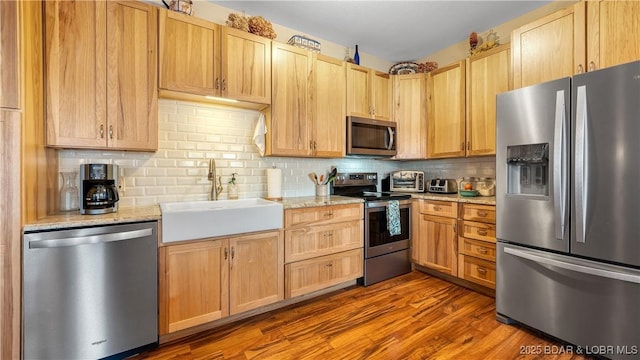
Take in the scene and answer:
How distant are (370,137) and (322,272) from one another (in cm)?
161

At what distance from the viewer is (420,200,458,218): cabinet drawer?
267cm

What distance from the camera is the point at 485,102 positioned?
2684 mm

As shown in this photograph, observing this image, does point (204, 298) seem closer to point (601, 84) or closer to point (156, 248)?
point (156, 248)

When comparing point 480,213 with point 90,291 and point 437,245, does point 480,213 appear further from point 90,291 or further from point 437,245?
point 90,291

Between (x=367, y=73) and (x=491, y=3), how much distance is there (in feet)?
4.25

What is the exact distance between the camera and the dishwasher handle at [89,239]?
1.38 meters

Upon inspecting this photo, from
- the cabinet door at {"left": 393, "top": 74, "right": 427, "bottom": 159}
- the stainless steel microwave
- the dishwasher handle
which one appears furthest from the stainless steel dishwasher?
the cabinet door at {"left": 393, "top": 74, "right": 427, "bottom": 159}

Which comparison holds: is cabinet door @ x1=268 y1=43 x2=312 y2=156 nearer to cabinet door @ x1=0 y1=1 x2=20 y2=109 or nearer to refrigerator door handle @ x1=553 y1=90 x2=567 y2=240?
cabinet door @ x1=0 y1=1 x2=20 y2=109

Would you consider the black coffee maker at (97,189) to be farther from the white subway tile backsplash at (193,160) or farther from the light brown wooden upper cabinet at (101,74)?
the white subway tile backsplash at (193,160)

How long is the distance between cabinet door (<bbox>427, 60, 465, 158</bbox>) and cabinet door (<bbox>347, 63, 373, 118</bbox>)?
2.57 ft

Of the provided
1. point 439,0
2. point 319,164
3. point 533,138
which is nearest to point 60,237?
point 319,164

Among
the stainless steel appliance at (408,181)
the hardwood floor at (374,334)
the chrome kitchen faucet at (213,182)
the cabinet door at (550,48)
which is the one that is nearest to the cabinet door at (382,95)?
the stainless steel appliance at (408,181)

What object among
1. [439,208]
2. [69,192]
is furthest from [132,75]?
[439,208]

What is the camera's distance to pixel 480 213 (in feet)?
8.04
